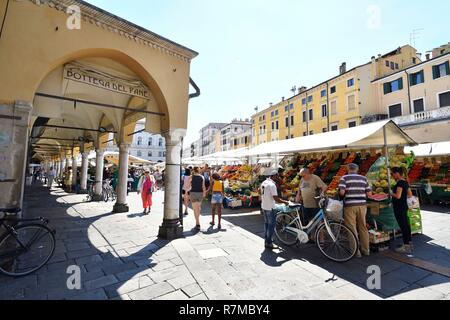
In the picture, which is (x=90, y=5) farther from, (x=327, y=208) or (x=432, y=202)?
(x=432, y=202)

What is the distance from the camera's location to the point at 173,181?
6.06m

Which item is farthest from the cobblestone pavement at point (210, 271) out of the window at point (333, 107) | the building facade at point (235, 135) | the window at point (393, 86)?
the building facade at point (235, 135)

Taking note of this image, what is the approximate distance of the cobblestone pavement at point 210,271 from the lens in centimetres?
324

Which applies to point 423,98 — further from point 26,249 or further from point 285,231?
point 26,249

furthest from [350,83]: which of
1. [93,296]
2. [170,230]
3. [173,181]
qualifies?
[93,296]

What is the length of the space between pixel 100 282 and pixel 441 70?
1057 inches

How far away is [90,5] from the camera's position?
4.59m

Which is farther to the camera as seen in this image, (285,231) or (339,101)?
(339,101)

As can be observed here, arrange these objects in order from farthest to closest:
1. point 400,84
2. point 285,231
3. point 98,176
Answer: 1. point 400,84
2. point 98,176
3. point 285,231

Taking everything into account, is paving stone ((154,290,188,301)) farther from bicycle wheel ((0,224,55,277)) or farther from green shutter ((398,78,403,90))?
green shutter ((398,78,403,90))

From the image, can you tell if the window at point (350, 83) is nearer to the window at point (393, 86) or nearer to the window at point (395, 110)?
the window at point (393, 86)
